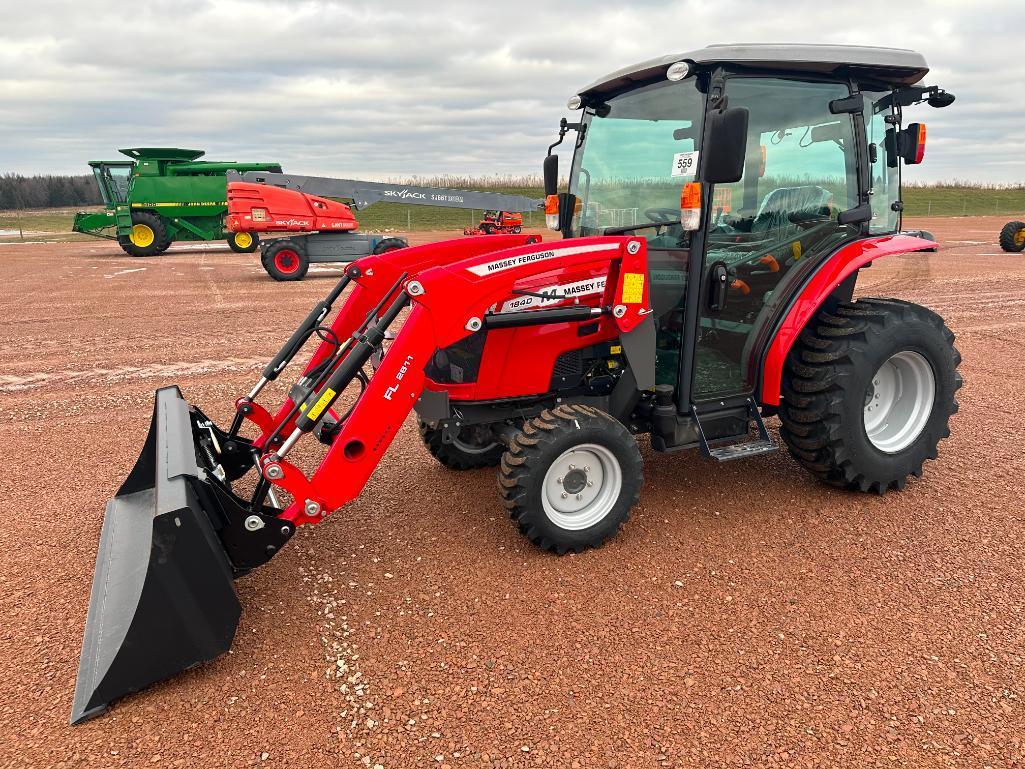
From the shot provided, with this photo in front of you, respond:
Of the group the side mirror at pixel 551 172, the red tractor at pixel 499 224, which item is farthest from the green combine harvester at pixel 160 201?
the side mirror at pixel 551 172

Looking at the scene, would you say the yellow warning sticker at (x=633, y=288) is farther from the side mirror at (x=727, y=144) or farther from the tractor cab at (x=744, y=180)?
the side mirror at (x=727, y=144)

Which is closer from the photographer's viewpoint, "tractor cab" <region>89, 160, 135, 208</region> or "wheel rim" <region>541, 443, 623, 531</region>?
"wheel rim" <region>541, 443, 623, 531</region>

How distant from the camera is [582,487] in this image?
3557 millimetres

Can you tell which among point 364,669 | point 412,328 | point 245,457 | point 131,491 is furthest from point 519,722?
point 131,491

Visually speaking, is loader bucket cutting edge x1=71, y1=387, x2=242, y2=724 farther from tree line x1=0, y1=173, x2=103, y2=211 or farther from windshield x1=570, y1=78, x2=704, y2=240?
tree line x1=0, y1=173, x2=103, y2=211

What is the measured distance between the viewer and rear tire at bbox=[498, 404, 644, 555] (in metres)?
3.30

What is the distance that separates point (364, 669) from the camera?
2666 millimetres

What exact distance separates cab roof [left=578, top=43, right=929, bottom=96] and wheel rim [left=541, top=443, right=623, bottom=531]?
6.64 ft

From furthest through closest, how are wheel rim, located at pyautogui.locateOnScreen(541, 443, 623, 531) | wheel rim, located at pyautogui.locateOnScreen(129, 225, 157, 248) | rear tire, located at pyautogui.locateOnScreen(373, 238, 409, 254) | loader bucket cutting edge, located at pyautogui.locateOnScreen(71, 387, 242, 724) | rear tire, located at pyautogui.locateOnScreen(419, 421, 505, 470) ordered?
wheel rim, located at pyautogui.locateOnScreen(129, 225, 157, 248)
rear tire, located at pyautogui.locateOnScreen(373, 238, 409, 254)
rear tire, located at pyautogui.locateOnScreen(419, 421, 505, 470)
wheel rim, located at pyautogui.locateOnScreen(541, 443, 623, 531)
loader bucket cutting edge, located at pyautogui.locateOnScreen(71, 387, 242, 724)

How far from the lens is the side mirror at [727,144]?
303 centimetres

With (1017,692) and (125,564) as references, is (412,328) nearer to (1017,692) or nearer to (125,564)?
(125,564)

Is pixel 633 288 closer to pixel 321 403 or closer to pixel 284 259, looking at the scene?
pixel 321 403

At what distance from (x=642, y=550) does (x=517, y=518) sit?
719 millimetres

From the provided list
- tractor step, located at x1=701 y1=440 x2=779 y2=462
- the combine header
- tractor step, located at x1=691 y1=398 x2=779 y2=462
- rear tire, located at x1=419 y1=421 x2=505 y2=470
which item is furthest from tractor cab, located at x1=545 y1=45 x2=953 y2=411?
the combine header
